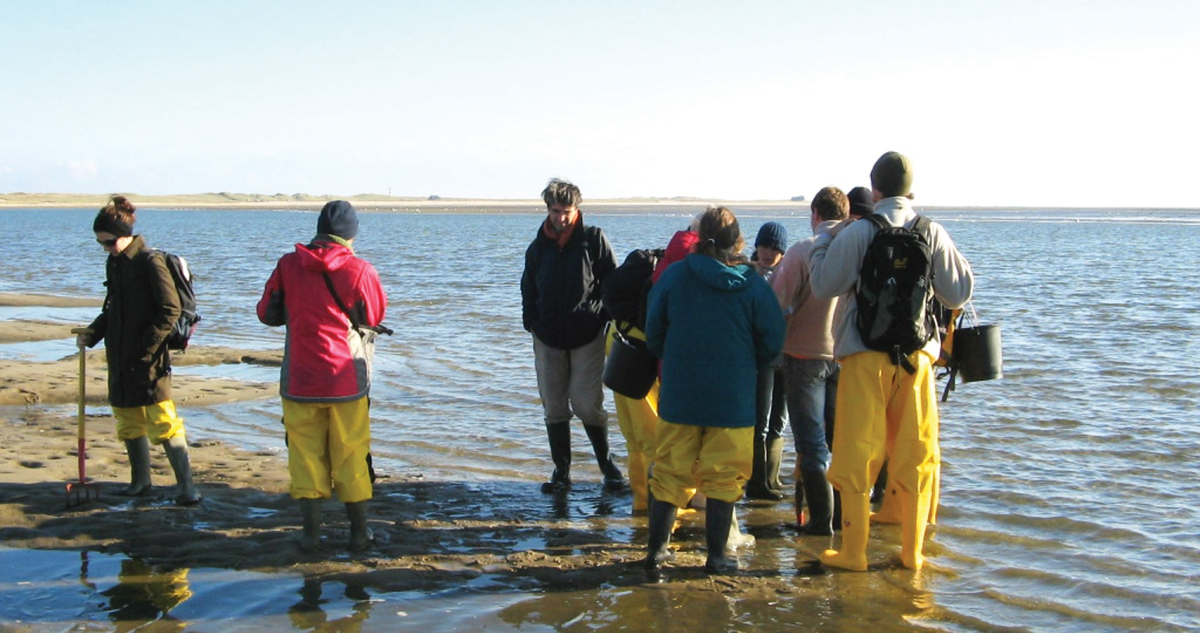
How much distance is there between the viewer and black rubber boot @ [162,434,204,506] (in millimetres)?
6625

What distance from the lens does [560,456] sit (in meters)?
7.46

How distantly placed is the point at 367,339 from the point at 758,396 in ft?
7.83

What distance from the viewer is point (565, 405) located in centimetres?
730

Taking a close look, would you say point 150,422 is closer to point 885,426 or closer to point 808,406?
point 808,406

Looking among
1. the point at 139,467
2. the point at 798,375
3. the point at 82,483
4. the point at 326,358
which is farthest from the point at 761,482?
the point at 82,483

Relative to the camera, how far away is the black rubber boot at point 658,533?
18.4ft

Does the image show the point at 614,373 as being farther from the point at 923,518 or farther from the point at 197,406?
the point at 197,406

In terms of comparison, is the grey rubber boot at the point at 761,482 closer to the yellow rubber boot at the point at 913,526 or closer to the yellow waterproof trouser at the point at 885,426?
the yellow rubber boot at the point at 913,526

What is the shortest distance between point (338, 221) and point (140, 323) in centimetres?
173

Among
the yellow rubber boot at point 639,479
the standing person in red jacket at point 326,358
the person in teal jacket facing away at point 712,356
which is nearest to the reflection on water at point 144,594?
the standing person in red jacket at point 326,358

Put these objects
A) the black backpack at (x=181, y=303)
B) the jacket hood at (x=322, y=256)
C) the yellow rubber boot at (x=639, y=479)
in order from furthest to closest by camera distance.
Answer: the yellow rubber boot at (x=639, y=479) → the black backpack at (x=181, y=303) → the jacket hood at (x=322, y=256)

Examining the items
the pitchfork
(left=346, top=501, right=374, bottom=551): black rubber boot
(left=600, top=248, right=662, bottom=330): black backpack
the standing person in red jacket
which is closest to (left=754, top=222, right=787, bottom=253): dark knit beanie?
(left=600, top=248, right=662, bottom=330): black backpack

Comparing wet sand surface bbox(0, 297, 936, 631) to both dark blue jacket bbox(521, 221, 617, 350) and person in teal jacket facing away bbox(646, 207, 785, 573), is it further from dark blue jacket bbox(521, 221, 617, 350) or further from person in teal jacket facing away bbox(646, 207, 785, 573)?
dark blue jacket bbox(521, 221, 617, 350)

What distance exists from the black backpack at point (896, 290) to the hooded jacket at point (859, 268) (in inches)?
2.0
